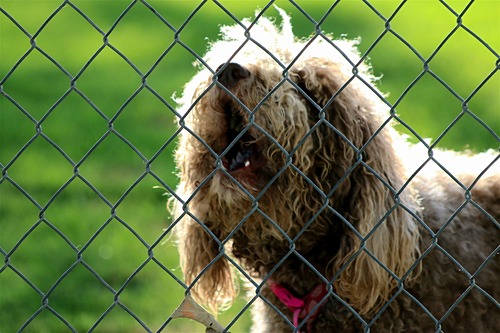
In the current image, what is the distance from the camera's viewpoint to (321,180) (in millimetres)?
3848

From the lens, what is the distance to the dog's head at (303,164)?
11.8 feet

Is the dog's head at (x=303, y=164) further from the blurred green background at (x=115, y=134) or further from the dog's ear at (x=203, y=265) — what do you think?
the blurred green background at (x=115, y=134)

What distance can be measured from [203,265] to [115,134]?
4.75ft

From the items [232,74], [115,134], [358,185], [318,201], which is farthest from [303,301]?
[115,134]

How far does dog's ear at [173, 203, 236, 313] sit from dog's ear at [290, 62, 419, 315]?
23.9 inches

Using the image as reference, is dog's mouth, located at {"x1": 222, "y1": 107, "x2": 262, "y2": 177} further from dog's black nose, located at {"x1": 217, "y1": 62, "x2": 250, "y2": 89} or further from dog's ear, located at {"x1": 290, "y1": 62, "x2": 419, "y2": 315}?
dog's ear, located at {"x1": 290, "y1": 62, "x2": 419, "y2": 315}

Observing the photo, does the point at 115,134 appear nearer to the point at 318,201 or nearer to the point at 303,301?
the point at 318,201

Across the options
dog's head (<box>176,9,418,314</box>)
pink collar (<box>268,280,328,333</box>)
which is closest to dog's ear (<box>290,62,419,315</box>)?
dog's head (<box>176,9,418,314</box>)

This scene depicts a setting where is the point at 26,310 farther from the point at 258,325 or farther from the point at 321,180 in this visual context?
the point at 321,180

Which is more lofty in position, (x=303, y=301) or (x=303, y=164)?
(x=303, y=164)

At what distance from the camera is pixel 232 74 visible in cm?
347

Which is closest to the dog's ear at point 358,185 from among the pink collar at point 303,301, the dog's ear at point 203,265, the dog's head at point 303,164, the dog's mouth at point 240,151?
the dog's head at point 303,164

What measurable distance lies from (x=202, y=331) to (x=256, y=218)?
59.6 inches

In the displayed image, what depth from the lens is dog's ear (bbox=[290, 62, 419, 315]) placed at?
3738 mm
